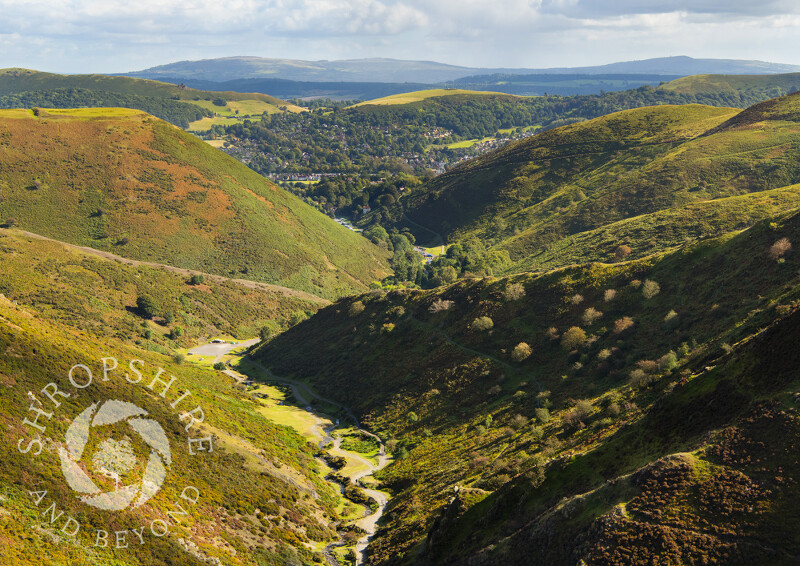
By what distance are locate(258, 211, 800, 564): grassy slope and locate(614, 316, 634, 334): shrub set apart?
0.53m

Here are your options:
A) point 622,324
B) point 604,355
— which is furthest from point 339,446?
point 622,324

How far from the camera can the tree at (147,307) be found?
12650cm

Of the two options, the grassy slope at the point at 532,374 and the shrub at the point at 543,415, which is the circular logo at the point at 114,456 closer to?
the grassy slope at the point at 532,374

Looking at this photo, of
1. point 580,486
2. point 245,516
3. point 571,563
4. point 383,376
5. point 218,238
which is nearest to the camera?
point 571,563

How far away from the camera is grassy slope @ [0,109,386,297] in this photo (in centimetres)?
16138

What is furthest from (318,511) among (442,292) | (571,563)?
(442,292)

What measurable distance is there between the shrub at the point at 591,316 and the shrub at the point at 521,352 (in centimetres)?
857

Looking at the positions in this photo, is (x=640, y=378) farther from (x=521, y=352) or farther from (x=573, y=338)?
(x=521, y=352)

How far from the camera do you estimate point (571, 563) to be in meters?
29.3

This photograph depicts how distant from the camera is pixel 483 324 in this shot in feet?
277

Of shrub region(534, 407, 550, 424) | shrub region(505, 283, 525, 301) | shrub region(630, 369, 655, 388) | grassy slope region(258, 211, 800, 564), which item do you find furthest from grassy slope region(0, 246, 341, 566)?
shrub region(505, 283, 525, 301)

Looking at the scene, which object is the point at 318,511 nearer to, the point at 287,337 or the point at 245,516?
the point at 245,516

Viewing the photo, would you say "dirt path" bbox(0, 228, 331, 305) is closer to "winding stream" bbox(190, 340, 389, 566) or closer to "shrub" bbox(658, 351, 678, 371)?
"winding stream" bbox(190, 340, 389, 566)

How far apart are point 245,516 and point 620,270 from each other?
194 feet
